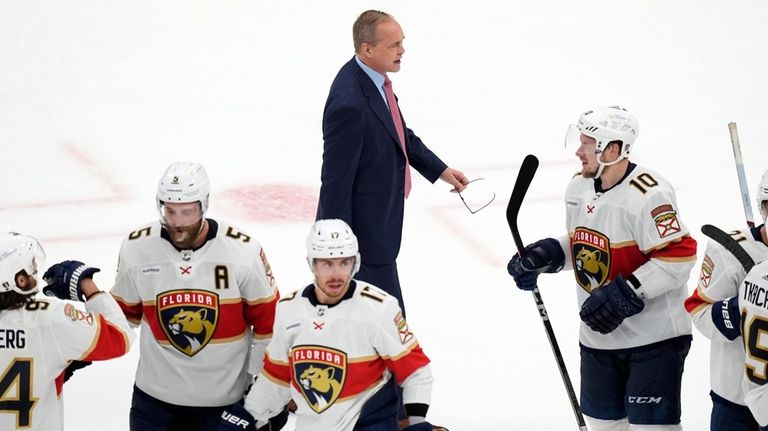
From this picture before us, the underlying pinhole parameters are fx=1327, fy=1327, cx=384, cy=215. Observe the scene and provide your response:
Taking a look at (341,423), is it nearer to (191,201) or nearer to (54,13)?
(191,201)

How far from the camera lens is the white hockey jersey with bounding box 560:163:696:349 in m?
4.23

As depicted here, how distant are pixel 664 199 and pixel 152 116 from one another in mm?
5410

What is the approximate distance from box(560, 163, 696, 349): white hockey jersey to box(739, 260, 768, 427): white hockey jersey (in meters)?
0.63

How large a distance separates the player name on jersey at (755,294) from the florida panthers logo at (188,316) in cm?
152

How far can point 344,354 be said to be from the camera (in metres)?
3.67

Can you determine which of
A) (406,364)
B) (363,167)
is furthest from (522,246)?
(406,364)

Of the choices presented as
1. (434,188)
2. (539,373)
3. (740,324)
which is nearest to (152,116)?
(434,188)

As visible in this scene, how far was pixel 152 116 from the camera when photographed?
355 inches

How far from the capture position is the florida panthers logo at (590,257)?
436cm

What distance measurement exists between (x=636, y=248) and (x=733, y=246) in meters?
0.51

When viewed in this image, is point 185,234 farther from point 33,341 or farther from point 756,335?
point 756,335

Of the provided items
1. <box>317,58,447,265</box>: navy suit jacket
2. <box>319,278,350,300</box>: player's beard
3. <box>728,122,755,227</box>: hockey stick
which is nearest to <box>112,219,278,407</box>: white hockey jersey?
<box>319,278,350,300</box>: player's beard

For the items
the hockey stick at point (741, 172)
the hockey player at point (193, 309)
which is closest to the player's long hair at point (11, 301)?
the hockey player at point (193, 309)

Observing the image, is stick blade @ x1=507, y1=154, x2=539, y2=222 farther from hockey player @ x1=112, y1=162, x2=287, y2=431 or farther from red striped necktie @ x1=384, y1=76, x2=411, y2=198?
hockey player @ x1=112, y1=162, x2=287, y2=431
